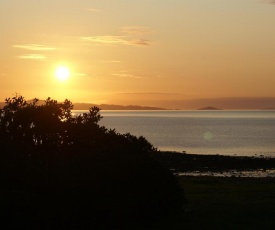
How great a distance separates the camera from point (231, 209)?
81.9 feet

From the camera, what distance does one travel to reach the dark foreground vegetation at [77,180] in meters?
20.2

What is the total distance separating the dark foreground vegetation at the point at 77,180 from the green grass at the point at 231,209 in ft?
4.40

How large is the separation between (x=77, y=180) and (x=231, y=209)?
802 centimetres

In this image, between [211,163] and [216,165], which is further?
[211,163]

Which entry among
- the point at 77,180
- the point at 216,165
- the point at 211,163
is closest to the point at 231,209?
the point at 77,180

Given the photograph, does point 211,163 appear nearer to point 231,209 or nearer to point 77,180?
point 231,209

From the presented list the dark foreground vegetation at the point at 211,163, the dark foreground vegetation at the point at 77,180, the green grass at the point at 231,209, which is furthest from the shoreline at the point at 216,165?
the dark foreground vegetation at the point at 77,180

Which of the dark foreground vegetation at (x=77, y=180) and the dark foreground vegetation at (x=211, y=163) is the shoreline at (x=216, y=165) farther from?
the dark foreground vegetation at (x=77, y=180)

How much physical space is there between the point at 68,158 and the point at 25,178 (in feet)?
9.03

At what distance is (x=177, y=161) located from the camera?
271 ft

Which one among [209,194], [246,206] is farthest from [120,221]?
[209,194]

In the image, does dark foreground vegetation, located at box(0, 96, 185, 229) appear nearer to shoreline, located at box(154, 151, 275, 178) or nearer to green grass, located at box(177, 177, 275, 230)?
green grass, located at box(177, 177, 275, 230)

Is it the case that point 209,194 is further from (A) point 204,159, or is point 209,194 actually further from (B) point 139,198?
(A) point 204,159

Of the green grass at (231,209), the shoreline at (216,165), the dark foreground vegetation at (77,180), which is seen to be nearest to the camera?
the dark foreground vegetation at (77,180)
